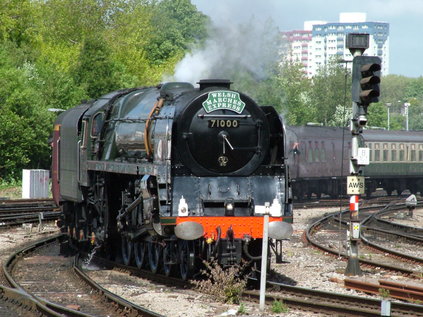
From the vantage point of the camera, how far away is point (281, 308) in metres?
11.1

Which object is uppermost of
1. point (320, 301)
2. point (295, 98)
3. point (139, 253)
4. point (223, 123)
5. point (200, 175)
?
point (295, 98)

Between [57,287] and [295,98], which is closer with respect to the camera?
[57,287]

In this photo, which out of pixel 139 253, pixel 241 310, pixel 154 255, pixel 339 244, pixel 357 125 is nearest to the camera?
pixel 241 310

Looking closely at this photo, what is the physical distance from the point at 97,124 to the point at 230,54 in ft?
13.2

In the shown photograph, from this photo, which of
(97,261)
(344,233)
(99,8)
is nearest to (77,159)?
(97,261)

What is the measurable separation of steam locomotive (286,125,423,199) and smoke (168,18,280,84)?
1474 cm

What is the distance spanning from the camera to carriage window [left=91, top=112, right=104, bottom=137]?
1623 centimetres

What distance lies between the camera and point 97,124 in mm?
16297

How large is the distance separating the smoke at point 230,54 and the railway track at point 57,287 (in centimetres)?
479

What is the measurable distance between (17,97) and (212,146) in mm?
29599

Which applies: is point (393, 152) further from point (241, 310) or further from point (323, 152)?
point (241, 310)

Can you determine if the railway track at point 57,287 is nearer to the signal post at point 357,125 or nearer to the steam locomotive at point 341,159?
the signal post at point 357,125

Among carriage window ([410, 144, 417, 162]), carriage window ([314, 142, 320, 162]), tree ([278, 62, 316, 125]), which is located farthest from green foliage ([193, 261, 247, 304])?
tree ([278, 62, 316, 125])

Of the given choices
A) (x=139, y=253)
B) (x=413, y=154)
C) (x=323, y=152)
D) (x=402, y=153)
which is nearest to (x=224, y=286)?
(x=139, y=253)
